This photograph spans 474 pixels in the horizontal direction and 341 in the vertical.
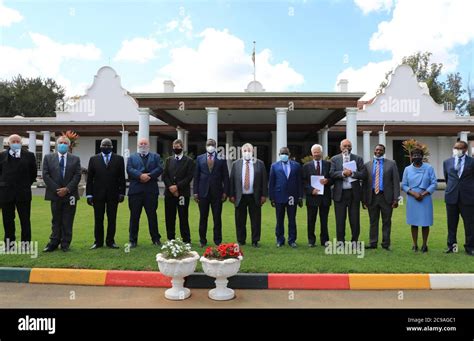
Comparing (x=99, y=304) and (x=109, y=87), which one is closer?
(x=99, y=304)

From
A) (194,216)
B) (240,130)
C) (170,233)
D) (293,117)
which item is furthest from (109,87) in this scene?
(170,233)

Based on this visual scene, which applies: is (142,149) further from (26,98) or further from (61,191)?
(26,98)

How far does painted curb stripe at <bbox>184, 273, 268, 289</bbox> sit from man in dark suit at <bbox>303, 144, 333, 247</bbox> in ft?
7.09

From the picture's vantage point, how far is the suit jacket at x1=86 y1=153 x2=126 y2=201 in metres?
6.67

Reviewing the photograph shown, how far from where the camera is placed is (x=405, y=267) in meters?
5.44

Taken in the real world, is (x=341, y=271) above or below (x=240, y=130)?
below

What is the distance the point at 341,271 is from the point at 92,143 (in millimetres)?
24363

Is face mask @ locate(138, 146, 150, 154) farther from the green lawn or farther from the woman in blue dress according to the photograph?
the woman in blue dress

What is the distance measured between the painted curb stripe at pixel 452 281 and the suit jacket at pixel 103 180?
548 centimetres

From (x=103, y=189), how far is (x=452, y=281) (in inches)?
233

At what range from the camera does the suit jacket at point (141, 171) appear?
684 cm

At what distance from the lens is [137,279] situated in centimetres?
516

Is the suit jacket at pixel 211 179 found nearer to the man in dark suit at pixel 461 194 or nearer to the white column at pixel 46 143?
the man in dark suit at pixel 461 194
